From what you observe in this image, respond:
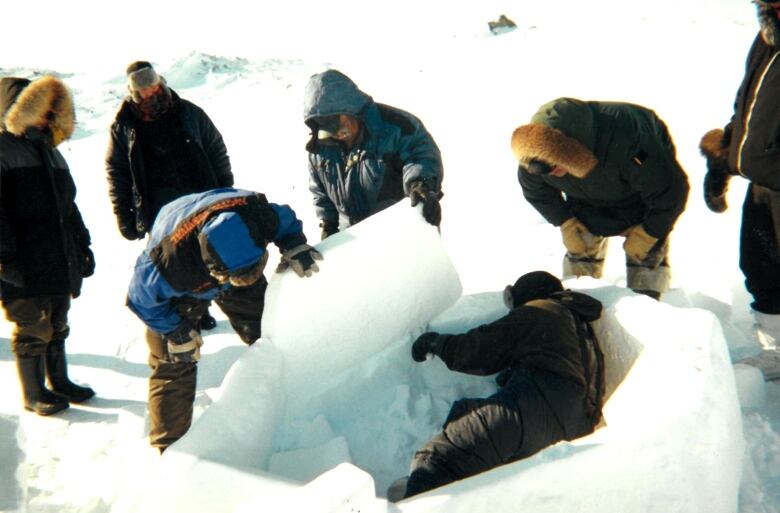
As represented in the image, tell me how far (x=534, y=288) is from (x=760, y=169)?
891 millimetres

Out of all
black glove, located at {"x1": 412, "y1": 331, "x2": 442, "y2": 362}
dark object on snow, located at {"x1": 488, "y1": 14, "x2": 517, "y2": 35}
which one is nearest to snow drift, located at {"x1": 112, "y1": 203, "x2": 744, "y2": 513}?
black glove, located at {"x1": 412, "y1": 331, "x2": 442, "y2": 362}

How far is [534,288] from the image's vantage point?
7.89 feet

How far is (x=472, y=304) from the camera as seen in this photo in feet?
8.52

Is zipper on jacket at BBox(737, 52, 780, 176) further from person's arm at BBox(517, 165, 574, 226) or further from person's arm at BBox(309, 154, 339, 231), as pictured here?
person's arm at BBox(309, 154, 339, 231)

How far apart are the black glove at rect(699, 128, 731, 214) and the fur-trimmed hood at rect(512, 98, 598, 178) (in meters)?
0.48

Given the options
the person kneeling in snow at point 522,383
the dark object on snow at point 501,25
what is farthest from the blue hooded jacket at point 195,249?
the dark object on snow at point 501,25

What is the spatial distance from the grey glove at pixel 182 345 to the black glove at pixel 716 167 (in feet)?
7.19

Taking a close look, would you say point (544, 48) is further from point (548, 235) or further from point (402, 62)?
point (548, 235)

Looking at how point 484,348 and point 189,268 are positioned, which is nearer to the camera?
point 189,268

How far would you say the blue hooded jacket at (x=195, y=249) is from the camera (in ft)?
6.20

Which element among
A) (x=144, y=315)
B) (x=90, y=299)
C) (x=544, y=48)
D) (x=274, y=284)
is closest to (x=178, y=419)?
(x=144, y=315)

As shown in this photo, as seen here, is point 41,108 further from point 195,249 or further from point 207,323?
point 207,323

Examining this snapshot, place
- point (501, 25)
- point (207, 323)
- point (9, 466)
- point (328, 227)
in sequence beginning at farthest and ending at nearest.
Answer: point (501, 25) < point (207, 323) < point (328, 227) < point (9, 466)

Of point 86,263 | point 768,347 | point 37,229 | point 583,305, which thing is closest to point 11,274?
point 37,229
